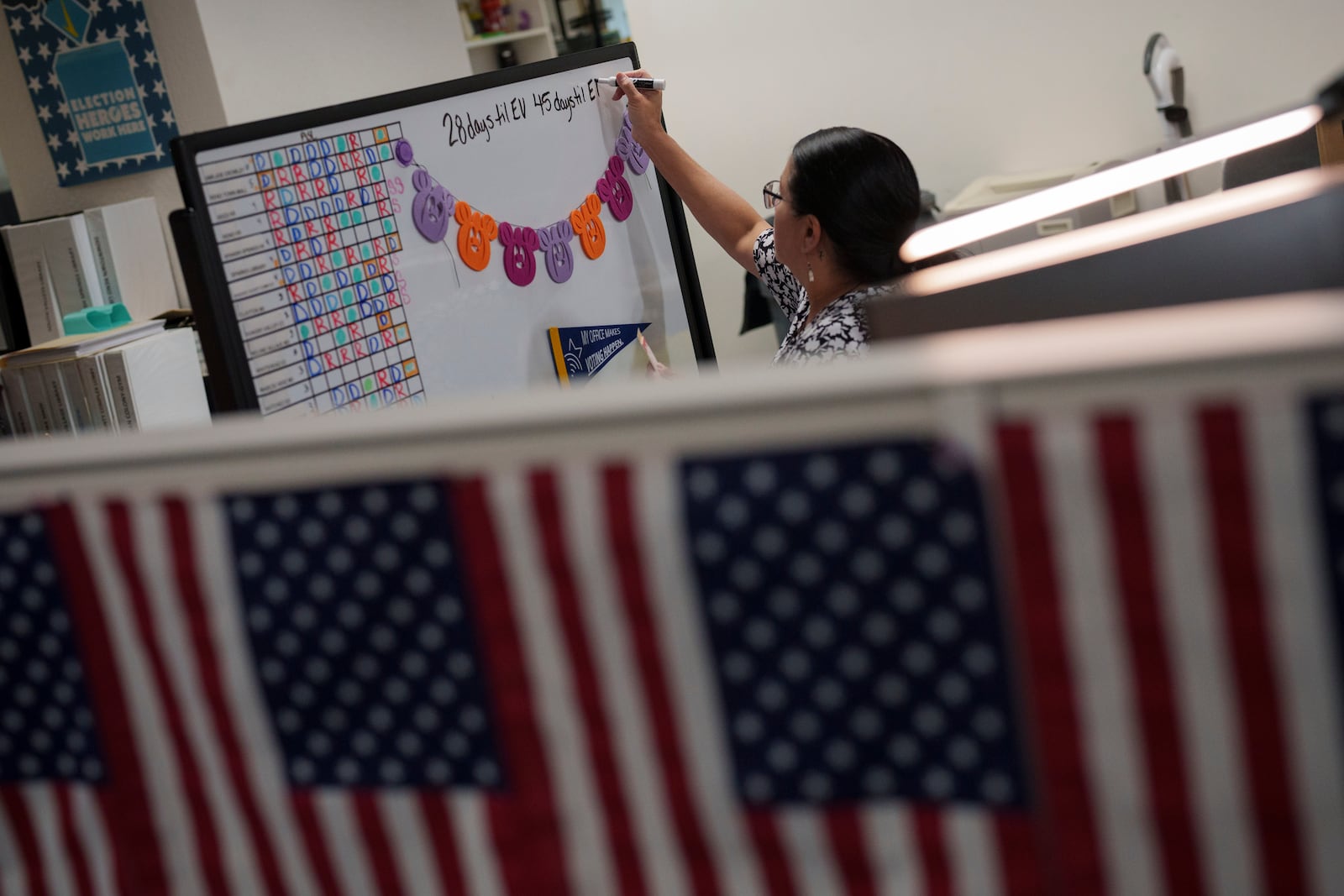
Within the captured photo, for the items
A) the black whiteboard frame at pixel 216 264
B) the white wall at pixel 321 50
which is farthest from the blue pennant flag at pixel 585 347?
the white wall at pixel 321 50

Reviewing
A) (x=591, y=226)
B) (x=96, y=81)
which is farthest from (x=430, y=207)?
(x=96, y=81)

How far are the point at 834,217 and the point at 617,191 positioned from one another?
39cm

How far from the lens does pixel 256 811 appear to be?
3.51 feet

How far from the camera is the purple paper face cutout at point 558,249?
6.39ft

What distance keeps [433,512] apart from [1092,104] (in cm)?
403

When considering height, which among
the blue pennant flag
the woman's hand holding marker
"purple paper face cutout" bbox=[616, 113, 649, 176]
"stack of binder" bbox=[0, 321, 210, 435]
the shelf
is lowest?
the blue pennant flag

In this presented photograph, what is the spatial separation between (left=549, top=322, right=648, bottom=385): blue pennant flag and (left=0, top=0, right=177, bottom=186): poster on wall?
2098 millimetres

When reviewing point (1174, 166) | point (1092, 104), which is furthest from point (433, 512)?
point (1092, 104)

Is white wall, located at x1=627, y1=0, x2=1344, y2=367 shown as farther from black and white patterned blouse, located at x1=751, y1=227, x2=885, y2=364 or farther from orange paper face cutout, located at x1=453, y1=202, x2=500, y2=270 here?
orange paper face cutout, located at x1=453, y1=202, x2=500, y2=270

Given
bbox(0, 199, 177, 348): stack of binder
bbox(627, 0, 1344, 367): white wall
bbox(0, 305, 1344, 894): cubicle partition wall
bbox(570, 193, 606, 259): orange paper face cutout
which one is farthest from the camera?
bbox(627, 0, 1344, 367): white wall

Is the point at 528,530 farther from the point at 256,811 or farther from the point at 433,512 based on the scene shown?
the point at 256,811

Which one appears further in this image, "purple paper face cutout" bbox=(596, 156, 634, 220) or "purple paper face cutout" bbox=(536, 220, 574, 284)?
"purple paper face cutout" bbox=(596, 156, 634, 220)

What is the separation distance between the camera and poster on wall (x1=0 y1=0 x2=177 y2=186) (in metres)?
3.46

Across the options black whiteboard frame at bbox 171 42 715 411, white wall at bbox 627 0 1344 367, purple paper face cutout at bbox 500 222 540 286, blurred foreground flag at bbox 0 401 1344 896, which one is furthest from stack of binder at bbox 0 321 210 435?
white wall at bbox 627 0 1344 367
